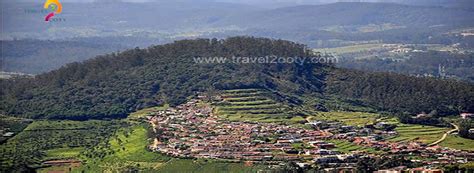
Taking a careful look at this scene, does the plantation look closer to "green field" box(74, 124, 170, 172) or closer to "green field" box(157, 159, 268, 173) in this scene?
"green field" box(74, 124, 170, 172)

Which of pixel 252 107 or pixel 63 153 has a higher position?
pixel 252 107

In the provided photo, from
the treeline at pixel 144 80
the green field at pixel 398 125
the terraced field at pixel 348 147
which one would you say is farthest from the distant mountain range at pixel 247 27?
the terraced field at pixel 348 147

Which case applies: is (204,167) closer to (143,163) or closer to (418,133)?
(143,163)

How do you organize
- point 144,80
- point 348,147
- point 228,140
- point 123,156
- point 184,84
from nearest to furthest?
1. point 123,156
2. point 348,147
3. point 228,140
4. point 184,84
5. point 144,80

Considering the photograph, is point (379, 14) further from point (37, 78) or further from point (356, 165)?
point (356, 165)

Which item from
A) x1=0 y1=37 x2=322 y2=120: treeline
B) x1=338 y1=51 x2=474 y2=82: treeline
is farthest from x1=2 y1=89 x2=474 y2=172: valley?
x1=338 y1=51 x2=474 y2=82: treeline

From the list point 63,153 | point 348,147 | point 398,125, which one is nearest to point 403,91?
point 398,125

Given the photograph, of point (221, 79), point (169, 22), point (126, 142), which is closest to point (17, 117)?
point (126, 142)
